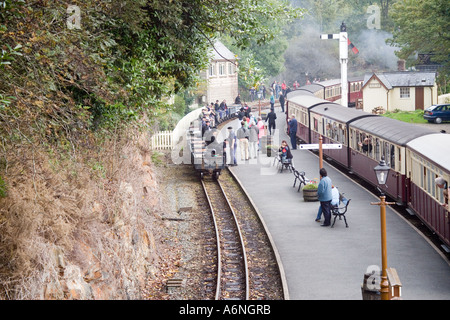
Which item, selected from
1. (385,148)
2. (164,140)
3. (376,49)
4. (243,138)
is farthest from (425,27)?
(376,49)

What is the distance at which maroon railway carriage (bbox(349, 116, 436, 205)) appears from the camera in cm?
2000

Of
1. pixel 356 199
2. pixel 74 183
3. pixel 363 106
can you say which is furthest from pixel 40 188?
pixel 363 106

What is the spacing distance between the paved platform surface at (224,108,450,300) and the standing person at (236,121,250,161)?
5.59m

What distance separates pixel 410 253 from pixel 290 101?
28587mm

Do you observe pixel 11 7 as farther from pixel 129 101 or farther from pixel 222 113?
pixel 222 113

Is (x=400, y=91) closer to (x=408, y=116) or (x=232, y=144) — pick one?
(x=408, y=116)

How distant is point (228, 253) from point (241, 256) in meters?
0.51

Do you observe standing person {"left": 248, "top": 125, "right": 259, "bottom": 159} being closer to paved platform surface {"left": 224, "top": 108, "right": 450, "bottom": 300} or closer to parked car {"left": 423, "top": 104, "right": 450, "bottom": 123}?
paved platform surface {"left": 224, "top": 108, "right": 450, "bottom": 300}

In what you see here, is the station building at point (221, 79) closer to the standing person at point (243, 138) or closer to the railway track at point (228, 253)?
the standing person at point (243, 138)

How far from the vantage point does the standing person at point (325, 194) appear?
18.2 metres

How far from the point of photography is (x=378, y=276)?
37.3 feet

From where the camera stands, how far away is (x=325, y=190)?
→ 18297 mm

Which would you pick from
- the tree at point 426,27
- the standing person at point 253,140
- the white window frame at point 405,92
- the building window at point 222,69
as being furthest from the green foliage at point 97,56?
the building window at point 222,69

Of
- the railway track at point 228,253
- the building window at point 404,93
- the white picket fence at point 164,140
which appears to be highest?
the building window at point 404,93
